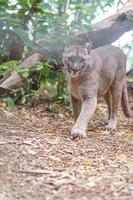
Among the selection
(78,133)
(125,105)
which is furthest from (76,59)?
(125,105)

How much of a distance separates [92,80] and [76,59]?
1.09 feet

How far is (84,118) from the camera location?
15.3ft

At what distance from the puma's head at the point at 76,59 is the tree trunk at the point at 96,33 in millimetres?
929

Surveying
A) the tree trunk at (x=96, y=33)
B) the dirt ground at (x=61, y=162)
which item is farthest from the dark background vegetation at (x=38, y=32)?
the dirt ground at (x=61, y=162)

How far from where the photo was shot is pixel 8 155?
3.62 m

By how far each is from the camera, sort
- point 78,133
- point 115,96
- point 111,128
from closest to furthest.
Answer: point 78,133 < point 111,128 < point 115,96

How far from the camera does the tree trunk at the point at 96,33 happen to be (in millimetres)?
5652

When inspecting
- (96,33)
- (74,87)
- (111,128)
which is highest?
(96,33)

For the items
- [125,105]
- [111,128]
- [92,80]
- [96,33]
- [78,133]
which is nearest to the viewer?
[78,133]

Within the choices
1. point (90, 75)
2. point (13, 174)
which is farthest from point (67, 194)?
point (90, 75)

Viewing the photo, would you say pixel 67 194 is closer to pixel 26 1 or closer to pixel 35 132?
pixel 35 132

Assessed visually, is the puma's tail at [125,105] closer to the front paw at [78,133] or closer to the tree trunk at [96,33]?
the tree trunk at [96,33]

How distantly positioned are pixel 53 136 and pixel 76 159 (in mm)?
751

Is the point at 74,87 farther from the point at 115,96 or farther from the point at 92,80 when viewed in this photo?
the point at 115,96
